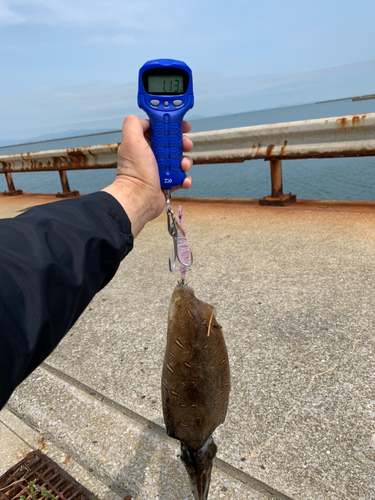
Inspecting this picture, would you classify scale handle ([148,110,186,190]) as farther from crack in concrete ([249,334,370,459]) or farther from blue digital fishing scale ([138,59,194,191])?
crack in concrete ([249,334,370,459])

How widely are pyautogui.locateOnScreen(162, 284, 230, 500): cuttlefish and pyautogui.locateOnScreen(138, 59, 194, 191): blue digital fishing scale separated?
65cm

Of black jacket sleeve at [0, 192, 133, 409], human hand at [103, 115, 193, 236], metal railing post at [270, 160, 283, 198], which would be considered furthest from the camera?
metal railing post at [270, 160, 283, 198]

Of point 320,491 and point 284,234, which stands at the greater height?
point 284,234

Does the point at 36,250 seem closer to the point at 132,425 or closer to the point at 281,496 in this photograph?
the point at 132,425

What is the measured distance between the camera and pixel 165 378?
1.47 m

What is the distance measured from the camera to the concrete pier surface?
174 centimetres

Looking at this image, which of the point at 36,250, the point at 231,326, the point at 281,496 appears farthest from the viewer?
the point at 231,326

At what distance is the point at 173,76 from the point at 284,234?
2.85 meters

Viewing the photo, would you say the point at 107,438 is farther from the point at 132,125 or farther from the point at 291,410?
the point at 132,125

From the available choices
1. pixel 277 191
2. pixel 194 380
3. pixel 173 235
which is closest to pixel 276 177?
pixel 277 191

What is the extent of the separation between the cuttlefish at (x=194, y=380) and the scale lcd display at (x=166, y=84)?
3.25 ft

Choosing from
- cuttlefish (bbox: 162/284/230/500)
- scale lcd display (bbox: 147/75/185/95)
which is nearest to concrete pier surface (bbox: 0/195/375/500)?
cuttlefish (bbox: 162/284/230/500)

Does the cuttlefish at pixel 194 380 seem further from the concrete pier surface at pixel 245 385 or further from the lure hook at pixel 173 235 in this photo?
the concrete pier surface at pixel 245 385

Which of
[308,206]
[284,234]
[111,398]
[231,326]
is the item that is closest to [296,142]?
[308,206]
